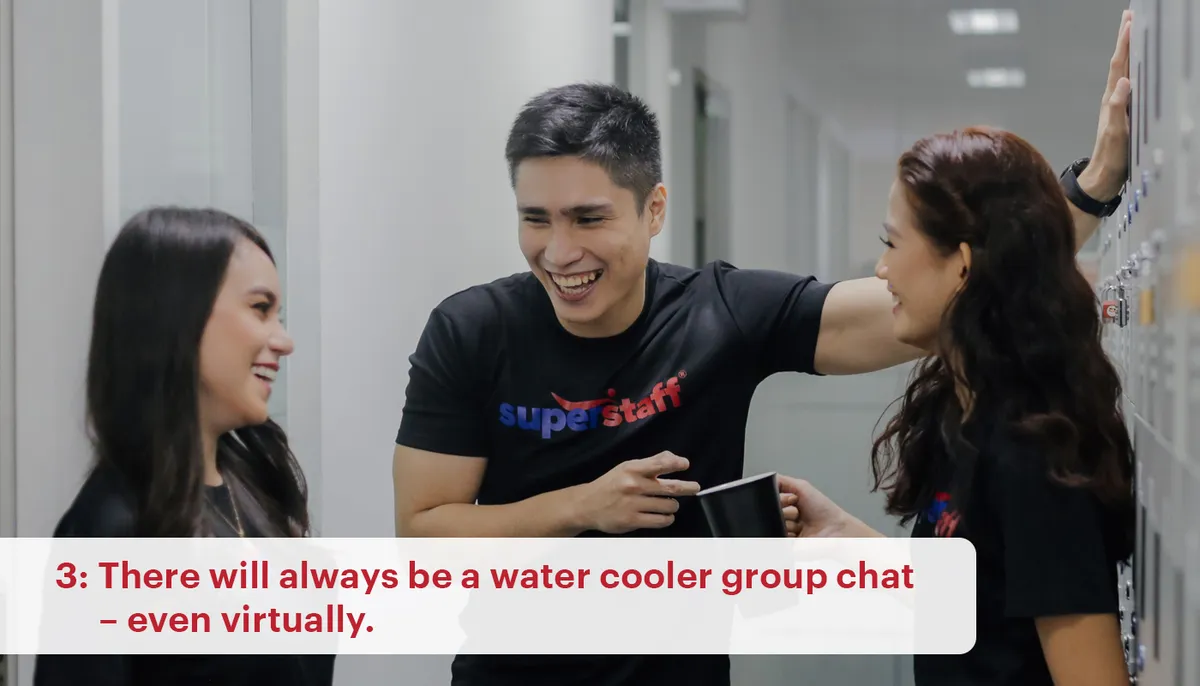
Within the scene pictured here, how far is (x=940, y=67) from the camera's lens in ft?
9.50

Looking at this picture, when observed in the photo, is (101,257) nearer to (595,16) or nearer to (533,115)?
(533,115)

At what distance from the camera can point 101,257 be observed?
43.9 inches

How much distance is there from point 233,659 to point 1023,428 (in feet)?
2.52

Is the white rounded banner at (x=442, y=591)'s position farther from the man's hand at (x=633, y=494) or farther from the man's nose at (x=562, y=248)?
the man's nose at (x=562, y=248)

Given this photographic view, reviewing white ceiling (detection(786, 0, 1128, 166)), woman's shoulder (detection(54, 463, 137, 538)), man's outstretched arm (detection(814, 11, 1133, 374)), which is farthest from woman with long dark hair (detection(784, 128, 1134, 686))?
white ceiling (detection(786, 0, 1128, 166))

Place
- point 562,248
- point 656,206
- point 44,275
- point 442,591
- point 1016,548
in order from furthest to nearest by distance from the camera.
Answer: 1. point 442,591
2. point 656,206
3. point 562,248
4. point 44,275
5. point 1016,548

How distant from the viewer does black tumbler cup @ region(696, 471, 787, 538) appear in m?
1.19

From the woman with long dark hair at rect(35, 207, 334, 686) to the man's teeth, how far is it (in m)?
0.40

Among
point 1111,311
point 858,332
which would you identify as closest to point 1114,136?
point 1111,311

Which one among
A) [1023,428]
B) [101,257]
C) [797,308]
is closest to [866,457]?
[797,308]

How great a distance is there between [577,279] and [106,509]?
0.60m

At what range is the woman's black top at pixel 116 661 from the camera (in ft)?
3.32

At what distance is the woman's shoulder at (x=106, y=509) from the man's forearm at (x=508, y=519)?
0.45 meters

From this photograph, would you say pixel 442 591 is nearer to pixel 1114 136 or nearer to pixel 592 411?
pixel 592 411
